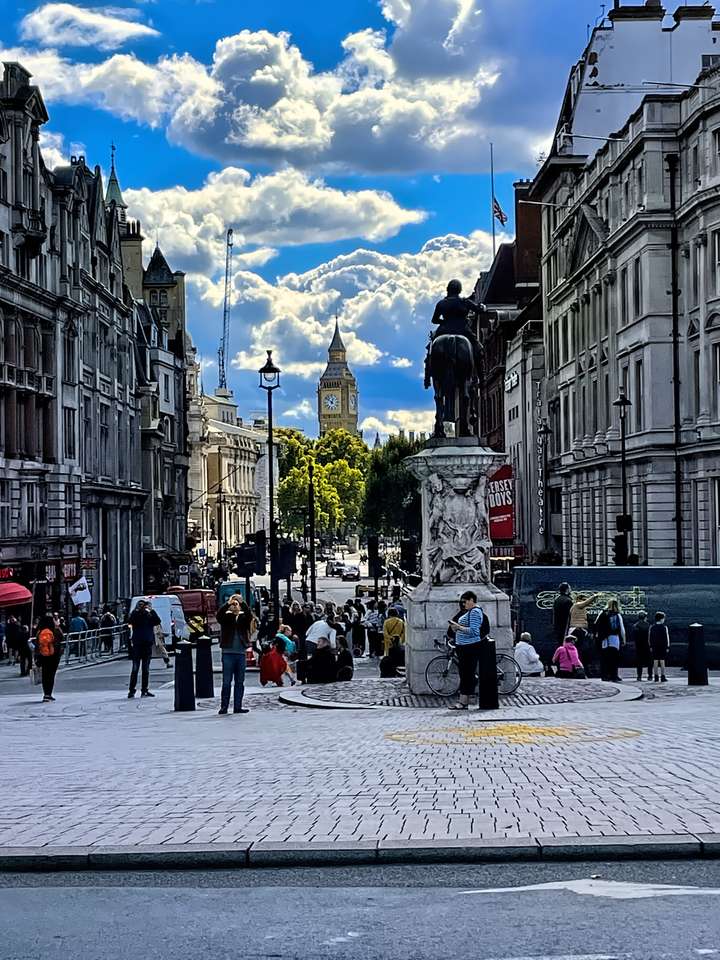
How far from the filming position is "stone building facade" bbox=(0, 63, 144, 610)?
57.3 m

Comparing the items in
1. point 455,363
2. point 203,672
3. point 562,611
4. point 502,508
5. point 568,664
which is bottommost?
point 568,664

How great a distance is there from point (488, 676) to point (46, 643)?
9666mm

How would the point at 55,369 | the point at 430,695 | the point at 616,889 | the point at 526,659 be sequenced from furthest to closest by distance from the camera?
the point at 55,369 → the point at 526,659 → the point at 430,695 → the point at 616,889

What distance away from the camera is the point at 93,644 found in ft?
152

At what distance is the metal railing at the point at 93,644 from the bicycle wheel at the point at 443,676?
2017 cm

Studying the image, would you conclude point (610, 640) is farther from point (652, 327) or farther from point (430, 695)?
point (652, 327)

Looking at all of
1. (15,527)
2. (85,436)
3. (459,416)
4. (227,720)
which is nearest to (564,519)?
(85,436)

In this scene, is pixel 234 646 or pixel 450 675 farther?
pixel 450 675

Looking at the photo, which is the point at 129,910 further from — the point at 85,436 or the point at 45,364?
the point at 85,436

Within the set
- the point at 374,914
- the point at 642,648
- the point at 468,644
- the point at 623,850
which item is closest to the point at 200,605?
the point at 642,648

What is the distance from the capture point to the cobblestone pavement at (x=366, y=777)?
36.2ft

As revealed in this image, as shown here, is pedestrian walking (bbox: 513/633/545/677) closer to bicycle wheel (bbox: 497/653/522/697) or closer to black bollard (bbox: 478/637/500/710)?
bicycle wheel (bbox: 497/653/522/697)

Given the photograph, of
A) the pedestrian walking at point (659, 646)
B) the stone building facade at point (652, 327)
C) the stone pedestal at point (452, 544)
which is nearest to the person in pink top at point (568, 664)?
the pedestrian walking at point (659, 646)

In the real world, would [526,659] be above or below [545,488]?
below
